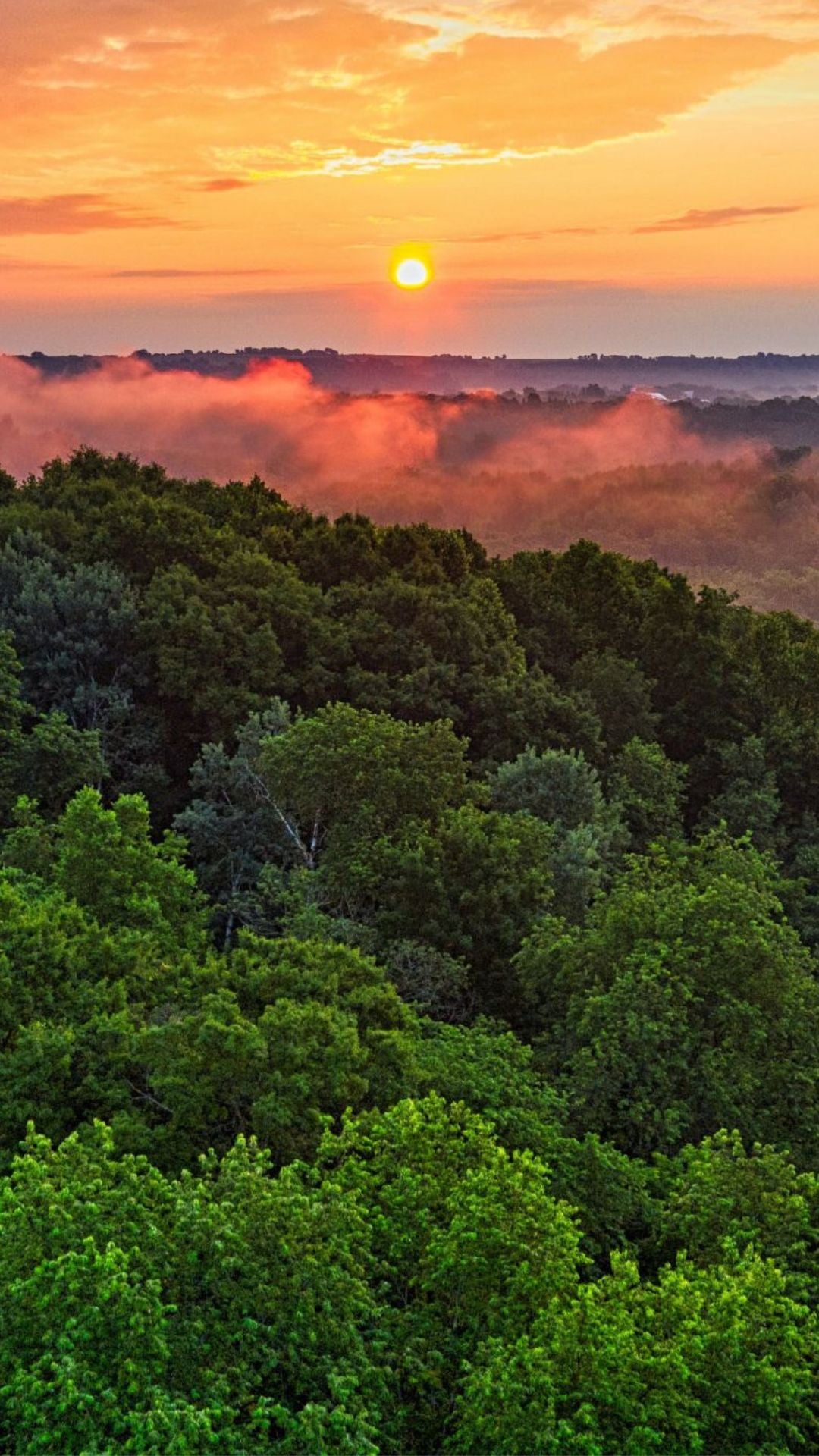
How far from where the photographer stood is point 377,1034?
21.9 m

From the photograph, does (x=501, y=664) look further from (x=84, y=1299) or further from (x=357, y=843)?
(x=84, y=1299)

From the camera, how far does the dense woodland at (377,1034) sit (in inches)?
549

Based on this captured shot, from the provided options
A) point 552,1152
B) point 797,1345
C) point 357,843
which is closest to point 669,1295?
point 797,1345

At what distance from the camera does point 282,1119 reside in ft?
62.8

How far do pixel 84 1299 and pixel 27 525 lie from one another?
45907 mm

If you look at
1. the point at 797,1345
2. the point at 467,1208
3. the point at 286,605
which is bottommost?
the point at 797,1345

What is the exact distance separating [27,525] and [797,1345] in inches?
1899

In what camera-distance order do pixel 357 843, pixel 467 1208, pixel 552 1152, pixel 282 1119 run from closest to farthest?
pixel 467 1208
pixel 282 1119
pixel 552 1152
pixel 357 843

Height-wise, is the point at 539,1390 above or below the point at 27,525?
below

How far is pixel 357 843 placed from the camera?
112ft

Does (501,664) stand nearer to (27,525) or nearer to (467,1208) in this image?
(27,525)

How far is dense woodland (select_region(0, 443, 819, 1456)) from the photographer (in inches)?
549

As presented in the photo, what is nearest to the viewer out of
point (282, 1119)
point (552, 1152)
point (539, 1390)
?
point (539, 1390)

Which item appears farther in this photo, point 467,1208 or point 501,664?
point 501,664
